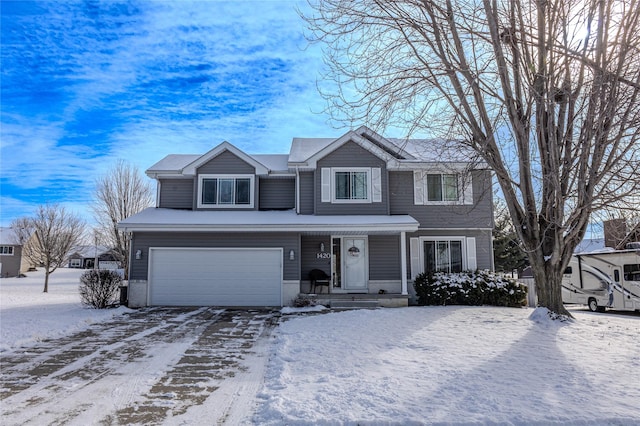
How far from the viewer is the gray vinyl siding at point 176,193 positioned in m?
16.9

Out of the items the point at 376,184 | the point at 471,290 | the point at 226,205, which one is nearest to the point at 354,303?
the point at 471,290

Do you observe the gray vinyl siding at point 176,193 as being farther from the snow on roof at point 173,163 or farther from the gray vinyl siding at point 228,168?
the gray vinyl siding at point 228,168

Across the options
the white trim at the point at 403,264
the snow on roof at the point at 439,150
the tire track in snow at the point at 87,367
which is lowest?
the tire track in snow at the point at 87,367

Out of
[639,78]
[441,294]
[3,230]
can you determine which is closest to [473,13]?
[639,78]

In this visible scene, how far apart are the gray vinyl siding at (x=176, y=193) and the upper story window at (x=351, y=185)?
5572 mm

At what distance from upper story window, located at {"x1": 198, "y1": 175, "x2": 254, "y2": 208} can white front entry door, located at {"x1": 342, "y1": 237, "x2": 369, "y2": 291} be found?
14.0 ft

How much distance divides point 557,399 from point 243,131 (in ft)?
46.3

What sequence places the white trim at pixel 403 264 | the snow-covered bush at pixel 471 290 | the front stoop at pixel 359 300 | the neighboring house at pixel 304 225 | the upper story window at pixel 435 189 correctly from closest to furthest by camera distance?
the snow-covered bush at pixel 471 290
the front stoop at pixel 359 300
the white trim at pixel 403 264
the neighboring house at pixel 304 225
the upper story window at pixel 435 189

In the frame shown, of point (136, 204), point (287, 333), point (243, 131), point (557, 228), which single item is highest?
point (243, 131)

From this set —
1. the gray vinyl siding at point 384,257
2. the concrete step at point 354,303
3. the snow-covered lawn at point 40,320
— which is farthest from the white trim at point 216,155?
the concrete step at point 354,303

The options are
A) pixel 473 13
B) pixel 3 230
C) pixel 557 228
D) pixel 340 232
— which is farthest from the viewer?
pixel 3 230

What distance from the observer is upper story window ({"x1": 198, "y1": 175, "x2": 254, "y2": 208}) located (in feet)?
54.3

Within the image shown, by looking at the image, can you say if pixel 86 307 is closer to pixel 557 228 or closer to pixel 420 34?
pixel 420 34

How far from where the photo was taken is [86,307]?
44.9 ft
